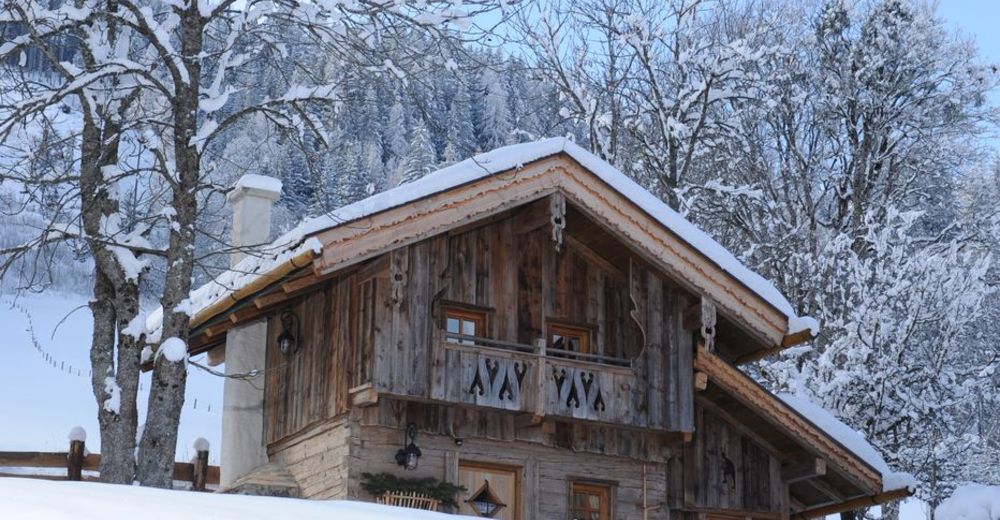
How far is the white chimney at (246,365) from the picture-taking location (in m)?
20.1

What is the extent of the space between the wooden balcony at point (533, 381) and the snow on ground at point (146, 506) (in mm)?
8287

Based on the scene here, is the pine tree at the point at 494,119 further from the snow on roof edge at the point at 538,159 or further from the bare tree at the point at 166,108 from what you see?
the bare tree at the point at 166,108

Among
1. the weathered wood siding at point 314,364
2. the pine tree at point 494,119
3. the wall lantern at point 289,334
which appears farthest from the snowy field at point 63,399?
the pine tree at point 494,119

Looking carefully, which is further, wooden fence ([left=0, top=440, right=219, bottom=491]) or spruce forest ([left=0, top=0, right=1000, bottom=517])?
spruce forest ([left=0, top=0, right=1000, bottom=517])

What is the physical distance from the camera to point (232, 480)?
19.8 meters

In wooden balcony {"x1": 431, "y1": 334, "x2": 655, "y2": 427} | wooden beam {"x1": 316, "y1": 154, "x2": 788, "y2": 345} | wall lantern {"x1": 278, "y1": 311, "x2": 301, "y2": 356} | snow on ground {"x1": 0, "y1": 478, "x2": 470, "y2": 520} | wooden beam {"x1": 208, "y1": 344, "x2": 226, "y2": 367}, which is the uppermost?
wooden beam {"x1": 316, "y1": 154, "x2": 788, "y2": 345}

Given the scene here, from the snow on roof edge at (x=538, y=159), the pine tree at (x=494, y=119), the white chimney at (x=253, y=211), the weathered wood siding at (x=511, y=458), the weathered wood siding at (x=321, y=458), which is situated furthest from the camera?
the pine tree at (x=494, y=119)

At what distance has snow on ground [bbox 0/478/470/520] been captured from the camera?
786 centimetres

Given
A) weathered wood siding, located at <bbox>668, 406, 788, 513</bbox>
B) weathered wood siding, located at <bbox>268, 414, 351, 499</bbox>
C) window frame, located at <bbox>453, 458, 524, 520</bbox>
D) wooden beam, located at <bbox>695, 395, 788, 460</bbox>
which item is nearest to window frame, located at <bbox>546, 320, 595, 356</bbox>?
window frame, located at <bbox>453, 458, 524, 520</bbox>

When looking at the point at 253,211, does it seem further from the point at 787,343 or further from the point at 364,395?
the point at 787,343

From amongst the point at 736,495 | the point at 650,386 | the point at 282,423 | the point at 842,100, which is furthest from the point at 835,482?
the point at 842,100

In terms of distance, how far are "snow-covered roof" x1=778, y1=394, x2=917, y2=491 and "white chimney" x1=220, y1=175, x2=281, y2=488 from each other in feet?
23.8

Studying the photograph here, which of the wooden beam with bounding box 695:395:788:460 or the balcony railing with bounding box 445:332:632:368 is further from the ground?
the balcony railing with bounding box 445:332:632:368

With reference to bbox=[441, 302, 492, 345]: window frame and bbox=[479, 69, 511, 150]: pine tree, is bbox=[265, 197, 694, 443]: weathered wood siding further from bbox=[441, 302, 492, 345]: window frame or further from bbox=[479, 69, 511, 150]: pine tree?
bbox=[479, 69, 511, 150]: pine tree
